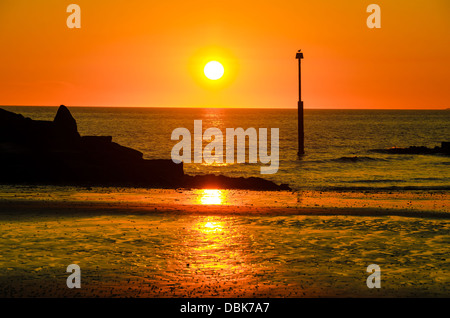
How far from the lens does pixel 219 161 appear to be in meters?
60.2

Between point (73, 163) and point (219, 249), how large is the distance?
20.2m

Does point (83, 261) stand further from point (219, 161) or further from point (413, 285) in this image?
point (219, 161)

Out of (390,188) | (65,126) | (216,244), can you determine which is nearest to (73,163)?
(65,126)

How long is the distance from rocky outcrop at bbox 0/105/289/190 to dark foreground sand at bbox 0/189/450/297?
28.3 ft

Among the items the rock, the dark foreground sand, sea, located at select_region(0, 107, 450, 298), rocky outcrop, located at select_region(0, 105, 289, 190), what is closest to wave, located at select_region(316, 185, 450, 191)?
rocky outcrop, located at select_region(0, 105, 289, 190)

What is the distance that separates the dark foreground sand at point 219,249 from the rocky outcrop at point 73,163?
8.61 meters

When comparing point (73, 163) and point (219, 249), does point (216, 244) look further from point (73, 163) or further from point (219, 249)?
point (73, 163)

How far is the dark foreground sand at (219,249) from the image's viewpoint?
1098 centimetres

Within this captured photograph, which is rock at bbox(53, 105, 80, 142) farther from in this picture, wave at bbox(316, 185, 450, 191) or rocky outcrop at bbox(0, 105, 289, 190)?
wave at bbox(316, 185, 450, 191)

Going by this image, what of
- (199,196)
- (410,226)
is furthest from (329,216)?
(199,196)

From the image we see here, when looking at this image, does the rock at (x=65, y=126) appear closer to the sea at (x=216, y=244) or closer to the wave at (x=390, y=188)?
the sea at (x=216, y=244)

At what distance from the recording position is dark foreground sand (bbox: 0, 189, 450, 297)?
1098cm

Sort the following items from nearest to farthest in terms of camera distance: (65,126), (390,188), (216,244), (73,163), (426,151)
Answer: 1. (216,244)
2. (73,163)
3. (390,188)
4. (65,126)
5. (426,151)

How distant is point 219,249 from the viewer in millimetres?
14391
